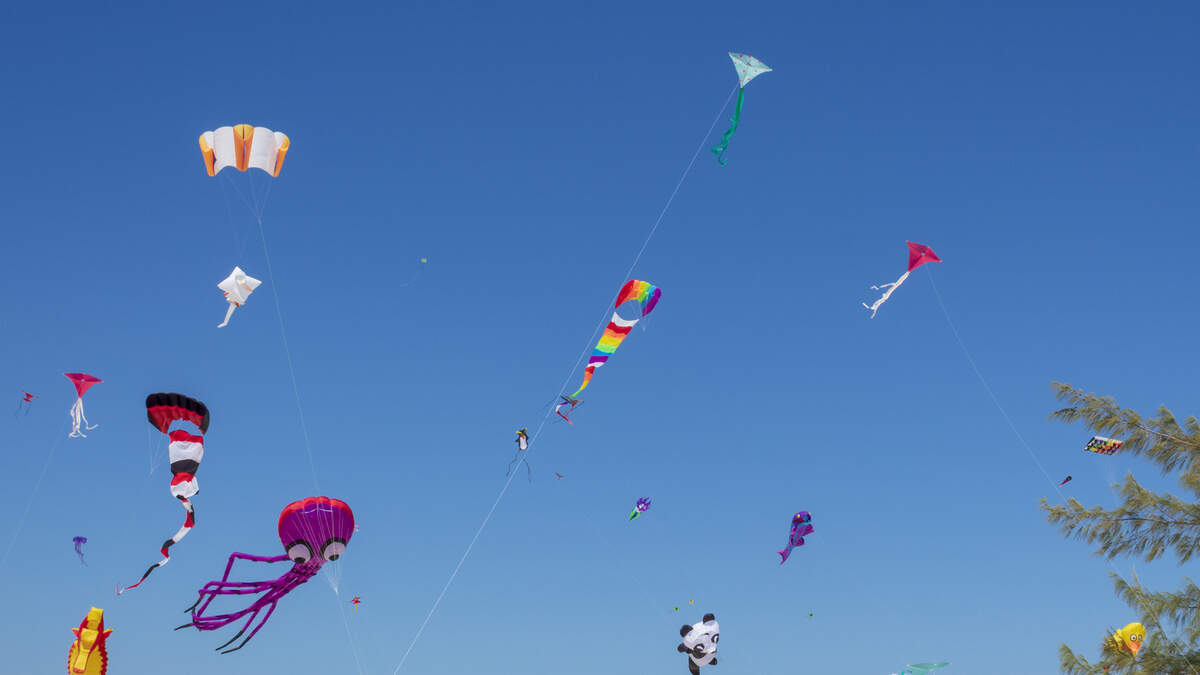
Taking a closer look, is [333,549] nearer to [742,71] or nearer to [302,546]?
[302,546]

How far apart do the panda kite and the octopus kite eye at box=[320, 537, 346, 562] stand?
5.64 m

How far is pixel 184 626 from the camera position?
14.1m

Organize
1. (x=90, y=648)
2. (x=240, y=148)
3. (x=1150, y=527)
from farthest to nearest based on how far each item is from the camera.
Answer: (x=240, y=148) → (x=90, y=648) → (x=1150, y=527)

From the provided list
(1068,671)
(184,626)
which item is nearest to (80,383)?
(184,626)

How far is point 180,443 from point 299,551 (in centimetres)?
273

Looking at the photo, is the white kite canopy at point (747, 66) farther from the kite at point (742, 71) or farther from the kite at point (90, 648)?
the kite at point (90, 648)

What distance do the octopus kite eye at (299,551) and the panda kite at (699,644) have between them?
605 cm

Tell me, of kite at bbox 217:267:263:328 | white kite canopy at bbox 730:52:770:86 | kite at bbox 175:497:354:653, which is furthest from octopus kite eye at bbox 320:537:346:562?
white kite canopy at bbox 730:52:770:86

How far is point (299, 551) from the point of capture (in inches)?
609

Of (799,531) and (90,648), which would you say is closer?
(90,648)

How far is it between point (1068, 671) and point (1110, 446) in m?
2.07

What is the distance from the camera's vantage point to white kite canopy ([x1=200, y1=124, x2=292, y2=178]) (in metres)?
17.4

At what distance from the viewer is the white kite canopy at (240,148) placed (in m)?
17.4

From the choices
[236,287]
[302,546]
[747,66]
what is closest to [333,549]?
[302,546]
